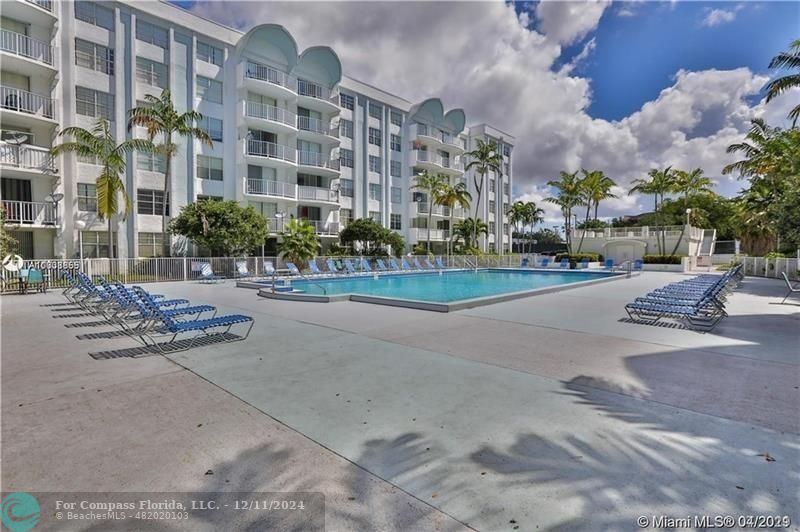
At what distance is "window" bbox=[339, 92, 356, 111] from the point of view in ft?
125

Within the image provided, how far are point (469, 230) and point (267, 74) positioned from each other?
82.6 ft

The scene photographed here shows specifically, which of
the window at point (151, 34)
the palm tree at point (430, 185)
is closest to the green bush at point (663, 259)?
the palm tree at point (430, 185)

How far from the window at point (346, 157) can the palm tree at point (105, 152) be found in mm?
17025

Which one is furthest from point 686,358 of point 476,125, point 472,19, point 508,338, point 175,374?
point 476,125

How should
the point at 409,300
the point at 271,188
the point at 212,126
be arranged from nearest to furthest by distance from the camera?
the point at 409,300 → the point at 212,126 → the point at 271,188

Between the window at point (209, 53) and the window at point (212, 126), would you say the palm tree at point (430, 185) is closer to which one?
the window at point (212, 126)

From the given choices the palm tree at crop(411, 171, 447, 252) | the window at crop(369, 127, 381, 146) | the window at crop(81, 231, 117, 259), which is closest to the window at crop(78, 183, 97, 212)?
the window at crop(81, 231, 117, 259)

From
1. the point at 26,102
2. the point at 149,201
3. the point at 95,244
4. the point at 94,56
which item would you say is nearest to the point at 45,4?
the point at 94,56

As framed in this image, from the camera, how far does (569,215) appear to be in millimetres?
42594

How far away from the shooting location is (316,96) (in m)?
34.6

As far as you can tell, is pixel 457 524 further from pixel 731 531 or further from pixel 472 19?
pixel 472 19

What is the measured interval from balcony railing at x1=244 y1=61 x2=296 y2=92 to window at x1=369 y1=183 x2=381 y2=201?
11.9m

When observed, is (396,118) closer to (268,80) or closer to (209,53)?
(268,80)

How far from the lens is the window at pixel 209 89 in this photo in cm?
2809
